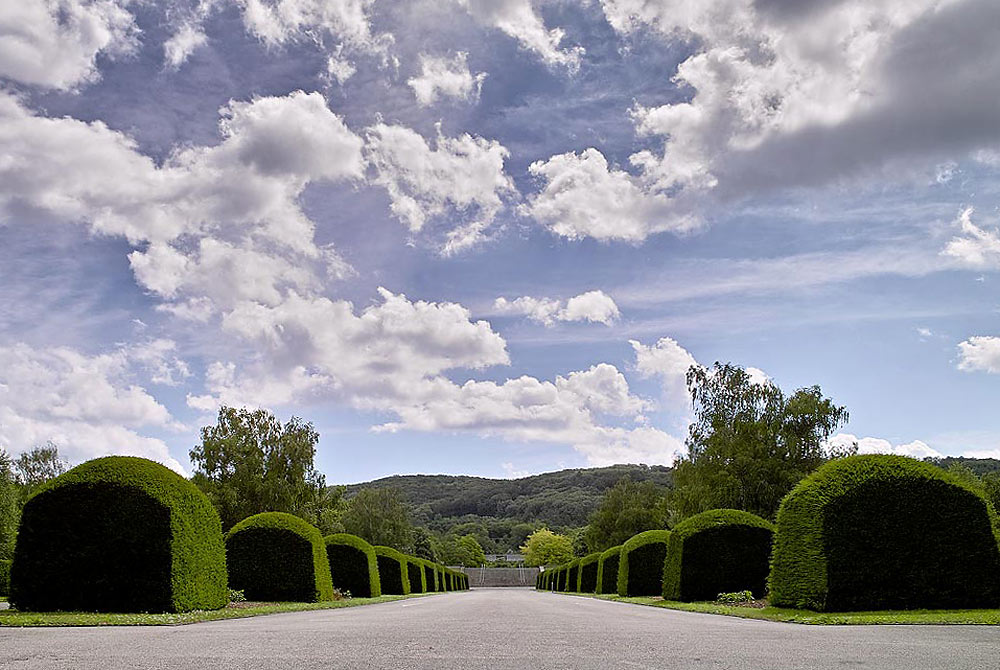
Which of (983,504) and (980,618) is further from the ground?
(983,504)

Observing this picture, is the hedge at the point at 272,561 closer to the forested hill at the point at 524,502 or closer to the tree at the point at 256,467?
the tree at the point at 256,467

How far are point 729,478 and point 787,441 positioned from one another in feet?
12.6

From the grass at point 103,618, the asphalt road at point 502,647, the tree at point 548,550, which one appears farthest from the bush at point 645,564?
the tree at point 548,550

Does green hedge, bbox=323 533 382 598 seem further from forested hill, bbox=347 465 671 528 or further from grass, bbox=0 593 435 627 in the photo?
forested hill, bbox=347 465 671 528

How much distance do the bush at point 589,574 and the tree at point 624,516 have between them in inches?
591

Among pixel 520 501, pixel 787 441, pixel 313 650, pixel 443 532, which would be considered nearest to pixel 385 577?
pixel 787 441

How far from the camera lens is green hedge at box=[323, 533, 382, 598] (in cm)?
3103

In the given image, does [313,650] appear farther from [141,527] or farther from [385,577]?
[385,577]

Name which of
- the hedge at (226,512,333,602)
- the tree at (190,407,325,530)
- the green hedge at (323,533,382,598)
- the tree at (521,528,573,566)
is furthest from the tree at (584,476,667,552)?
the tree at (521,528,573,566)

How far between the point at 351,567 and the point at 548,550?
3961 inches

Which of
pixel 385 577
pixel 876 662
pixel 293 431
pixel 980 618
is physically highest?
pixel 293 431

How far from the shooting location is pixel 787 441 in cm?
4078

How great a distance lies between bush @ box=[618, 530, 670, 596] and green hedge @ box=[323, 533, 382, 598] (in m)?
10.4

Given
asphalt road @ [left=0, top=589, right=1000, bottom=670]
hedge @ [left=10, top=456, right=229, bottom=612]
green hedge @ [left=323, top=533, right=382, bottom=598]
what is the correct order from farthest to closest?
green hedge @ [left=323, top=533, right=382, bottom=598], hedge @ [left=10, top=456, right=229, bottom=612], asphalt road @ [left=0, top=589, right=1000, bottom=670]
